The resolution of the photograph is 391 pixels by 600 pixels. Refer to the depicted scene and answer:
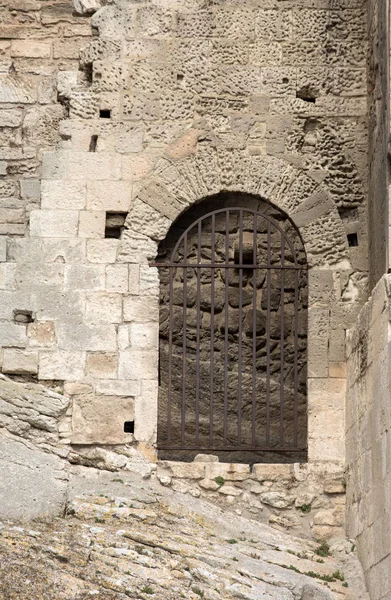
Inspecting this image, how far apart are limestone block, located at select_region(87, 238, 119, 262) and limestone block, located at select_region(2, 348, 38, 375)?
0.85 metres

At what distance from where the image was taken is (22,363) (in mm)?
9148

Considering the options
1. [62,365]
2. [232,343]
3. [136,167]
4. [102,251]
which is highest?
[136,167]

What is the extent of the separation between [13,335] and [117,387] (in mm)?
881

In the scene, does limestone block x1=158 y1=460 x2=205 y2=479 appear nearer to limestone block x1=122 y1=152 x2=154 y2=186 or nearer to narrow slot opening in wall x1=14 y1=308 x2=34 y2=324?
narrow slot opening in wall x1=14 y1=308 x2=34 y2=324

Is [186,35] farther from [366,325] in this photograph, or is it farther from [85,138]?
[366,325]

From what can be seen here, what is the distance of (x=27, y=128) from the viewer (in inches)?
392

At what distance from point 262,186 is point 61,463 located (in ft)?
8.57

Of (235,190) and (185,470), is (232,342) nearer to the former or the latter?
(235,190)

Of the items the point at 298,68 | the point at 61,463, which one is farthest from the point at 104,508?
the point at 298,68

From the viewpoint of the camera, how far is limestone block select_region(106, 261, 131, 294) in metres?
9.26

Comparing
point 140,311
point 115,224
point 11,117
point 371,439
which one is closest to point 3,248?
point 115,224

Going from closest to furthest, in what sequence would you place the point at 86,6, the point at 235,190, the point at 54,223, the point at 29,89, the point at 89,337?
the point at 89,337 < the point at 54,223 < the point at 235,190 < the point at 86,6 < the point at 29,89

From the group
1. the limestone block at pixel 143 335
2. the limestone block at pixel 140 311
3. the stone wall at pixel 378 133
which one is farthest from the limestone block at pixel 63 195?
the stone wall at pixel 378 133

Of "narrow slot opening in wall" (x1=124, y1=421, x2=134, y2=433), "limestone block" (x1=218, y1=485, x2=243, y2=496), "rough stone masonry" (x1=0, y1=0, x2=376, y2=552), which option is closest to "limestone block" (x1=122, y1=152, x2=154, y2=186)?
"rough stone masonry" (x1=0, y1=0, x2=376, y2=552)
